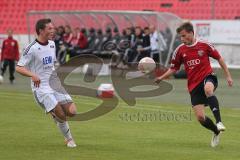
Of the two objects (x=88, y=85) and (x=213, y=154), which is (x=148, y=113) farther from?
(x=88, y=85)

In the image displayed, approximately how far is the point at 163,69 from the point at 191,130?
15.6 meters

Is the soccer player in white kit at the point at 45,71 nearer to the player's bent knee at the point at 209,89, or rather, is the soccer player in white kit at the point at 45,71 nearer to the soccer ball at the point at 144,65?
the soccer ball at the point at 144,65

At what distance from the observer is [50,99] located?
38.8 ft

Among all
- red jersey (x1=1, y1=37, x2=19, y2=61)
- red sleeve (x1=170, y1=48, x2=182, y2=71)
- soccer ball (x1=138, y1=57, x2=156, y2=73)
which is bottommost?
red jersey (x1=1, y1=37, x2=19, y2=61)

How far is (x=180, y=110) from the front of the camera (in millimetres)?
18328

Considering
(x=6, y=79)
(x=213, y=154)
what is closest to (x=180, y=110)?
(x=213, y=154)

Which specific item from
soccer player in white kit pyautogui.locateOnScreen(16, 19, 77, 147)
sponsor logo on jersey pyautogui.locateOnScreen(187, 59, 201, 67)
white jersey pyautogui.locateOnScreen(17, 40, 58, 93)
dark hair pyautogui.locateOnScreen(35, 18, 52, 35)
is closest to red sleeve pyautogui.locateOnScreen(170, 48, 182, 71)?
sponsor logo on jersey pyautogui.locateOnScreen(187, 59, 201, 67)

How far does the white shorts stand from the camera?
1181 cm

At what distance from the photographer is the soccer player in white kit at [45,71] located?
1189 centimetres

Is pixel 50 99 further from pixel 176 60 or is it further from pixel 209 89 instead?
pixel 209 89

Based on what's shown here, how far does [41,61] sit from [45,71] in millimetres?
182

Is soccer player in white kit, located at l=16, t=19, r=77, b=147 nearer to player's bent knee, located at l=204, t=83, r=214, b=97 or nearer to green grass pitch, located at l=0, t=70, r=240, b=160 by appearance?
green grass pitch, located at l=0, t=70, r=240, b=160

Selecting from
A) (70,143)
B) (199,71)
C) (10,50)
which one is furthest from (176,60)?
(10,50)

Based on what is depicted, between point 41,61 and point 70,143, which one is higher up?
point 41,61
